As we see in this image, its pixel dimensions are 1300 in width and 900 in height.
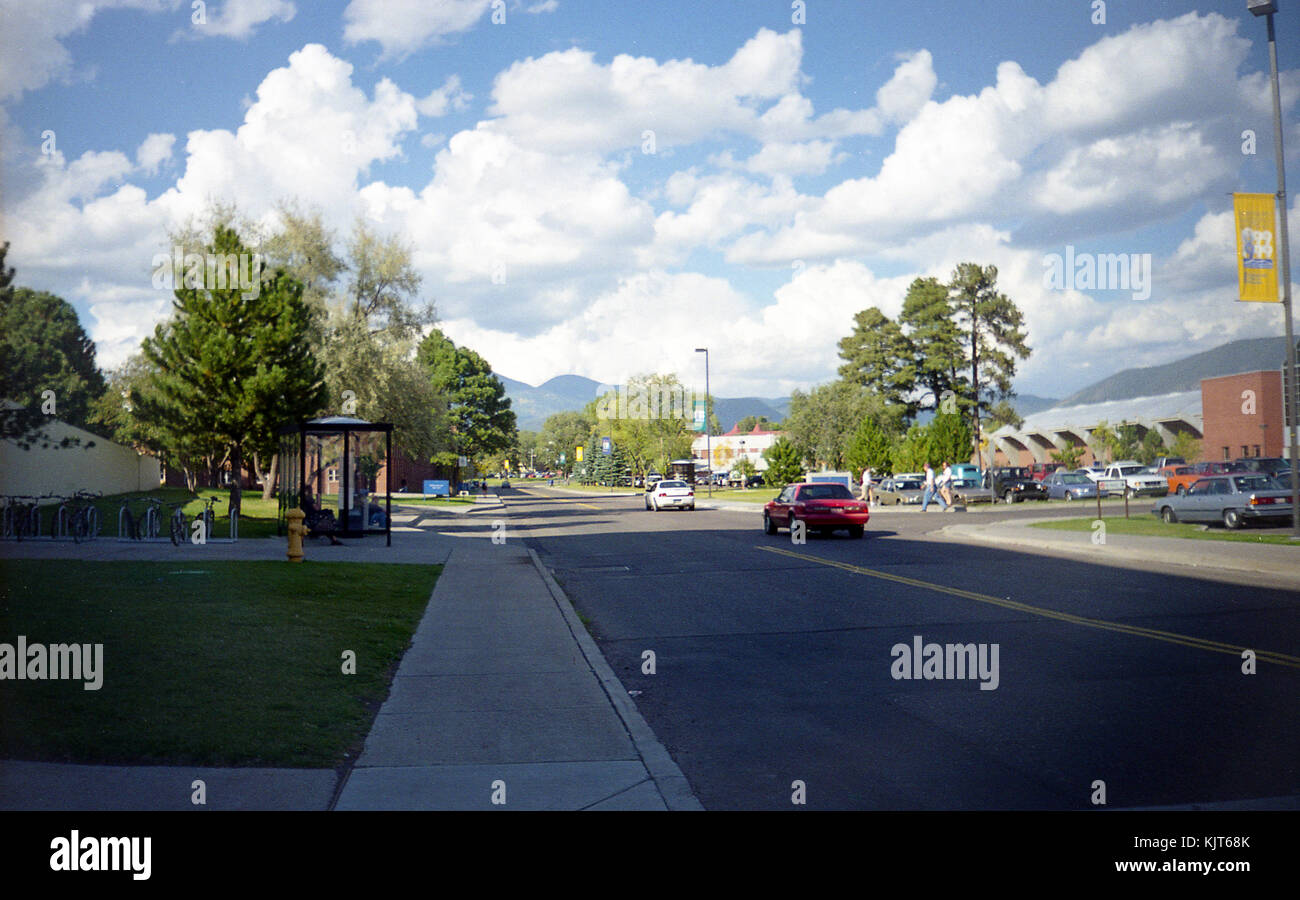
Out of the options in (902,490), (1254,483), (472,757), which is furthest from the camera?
(902,490)

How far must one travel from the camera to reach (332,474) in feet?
84.9

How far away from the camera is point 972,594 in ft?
47.3

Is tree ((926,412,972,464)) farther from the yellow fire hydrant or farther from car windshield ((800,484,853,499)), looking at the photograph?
the yellow fire hydrant

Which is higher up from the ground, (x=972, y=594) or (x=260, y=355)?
(x=260, y=355)

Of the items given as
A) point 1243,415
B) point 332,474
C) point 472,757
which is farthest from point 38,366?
point 1243,415

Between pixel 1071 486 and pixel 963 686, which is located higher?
pixel 1071 486

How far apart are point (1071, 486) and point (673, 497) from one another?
66.4ft

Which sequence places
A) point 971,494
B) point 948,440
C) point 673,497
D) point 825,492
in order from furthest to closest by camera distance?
1. point 948,440
2. point 971,494
3. point 673,497
4. point 825,492

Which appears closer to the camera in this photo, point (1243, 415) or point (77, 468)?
point (77, 468)

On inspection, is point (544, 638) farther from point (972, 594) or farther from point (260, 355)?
point (260, 355)

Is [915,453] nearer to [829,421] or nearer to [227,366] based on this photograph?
[829,421]

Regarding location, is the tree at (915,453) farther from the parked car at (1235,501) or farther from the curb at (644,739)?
the curb at (644,739)
